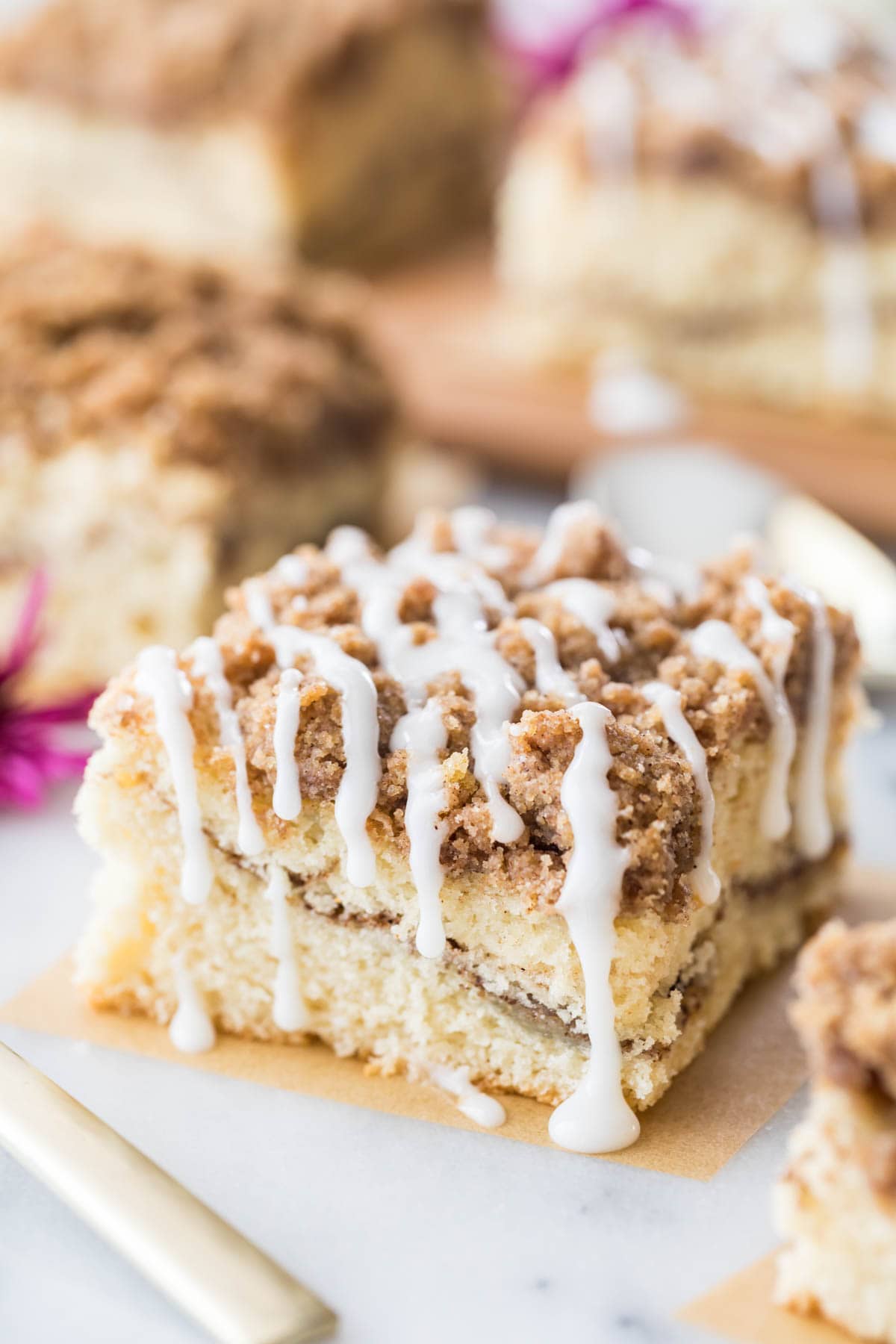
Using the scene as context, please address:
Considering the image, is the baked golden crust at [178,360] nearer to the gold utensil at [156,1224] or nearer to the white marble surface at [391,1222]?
the white marble surface at [391,1222]

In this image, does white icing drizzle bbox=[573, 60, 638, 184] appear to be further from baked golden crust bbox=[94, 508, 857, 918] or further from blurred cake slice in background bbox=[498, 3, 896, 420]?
baked golden crust bbox=[94, 508, 857, 918]

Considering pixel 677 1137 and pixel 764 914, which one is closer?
pixel 677 1137

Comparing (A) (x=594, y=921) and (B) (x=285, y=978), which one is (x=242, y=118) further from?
(A) (x=594, y=921)

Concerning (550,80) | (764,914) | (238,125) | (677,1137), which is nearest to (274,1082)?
(677,1137)

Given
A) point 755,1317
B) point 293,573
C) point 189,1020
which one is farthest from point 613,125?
point 755,1317

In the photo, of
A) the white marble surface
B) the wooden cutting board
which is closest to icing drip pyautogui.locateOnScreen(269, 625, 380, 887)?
the white marble surface

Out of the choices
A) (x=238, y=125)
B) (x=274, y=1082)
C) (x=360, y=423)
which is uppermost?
(x=238, y=125)

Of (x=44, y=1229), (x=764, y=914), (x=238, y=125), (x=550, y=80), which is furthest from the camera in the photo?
(x=550, y=80)

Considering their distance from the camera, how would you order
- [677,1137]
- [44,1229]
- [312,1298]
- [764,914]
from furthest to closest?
1. [764,914]
2. [677,1137]
3. [44,1229]
4. [312,1298]

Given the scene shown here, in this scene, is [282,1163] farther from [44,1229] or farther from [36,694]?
[36,694]
